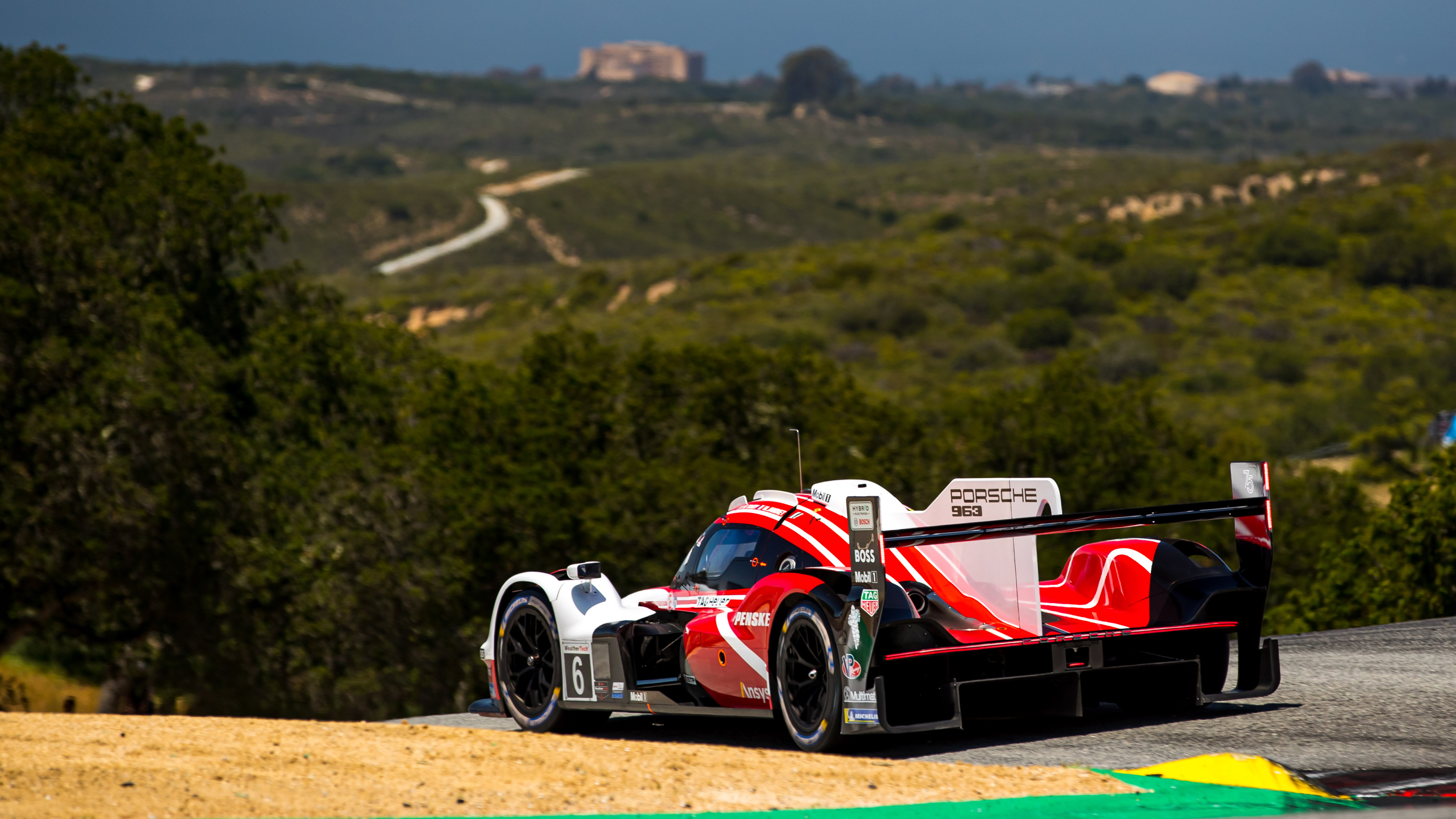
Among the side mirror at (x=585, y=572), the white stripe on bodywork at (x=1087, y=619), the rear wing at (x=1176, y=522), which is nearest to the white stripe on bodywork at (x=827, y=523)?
the rear wing at (x=1176, y=522)

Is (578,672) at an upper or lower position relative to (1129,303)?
lower

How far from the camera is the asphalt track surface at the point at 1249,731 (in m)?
7.58

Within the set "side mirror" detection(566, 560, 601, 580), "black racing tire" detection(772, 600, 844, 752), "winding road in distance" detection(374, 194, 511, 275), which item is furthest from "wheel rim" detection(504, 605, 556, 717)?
"winding road in distance" detection(374, 194, 511, 275)

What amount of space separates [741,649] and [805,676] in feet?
1.55

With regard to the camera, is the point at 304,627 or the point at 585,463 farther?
the point at 585,463

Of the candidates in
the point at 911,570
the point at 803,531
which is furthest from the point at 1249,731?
the point at 803,531

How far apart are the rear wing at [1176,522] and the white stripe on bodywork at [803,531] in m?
0.51

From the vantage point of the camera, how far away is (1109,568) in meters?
9.02

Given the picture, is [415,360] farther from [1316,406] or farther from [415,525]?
[1316,406]

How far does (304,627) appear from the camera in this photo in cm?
2280

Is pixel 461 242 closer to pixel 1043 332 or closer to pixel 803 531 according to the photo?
pixel 1043 332

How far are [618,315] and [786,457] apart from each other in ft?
186

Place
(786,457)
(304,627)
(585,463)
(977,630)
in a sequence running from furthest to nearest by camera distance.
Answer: (786,457), (585,463), (304,627), (977,630)

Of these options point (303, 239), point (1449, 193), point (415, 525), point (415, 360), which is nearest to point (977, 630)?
point (415, 525)
